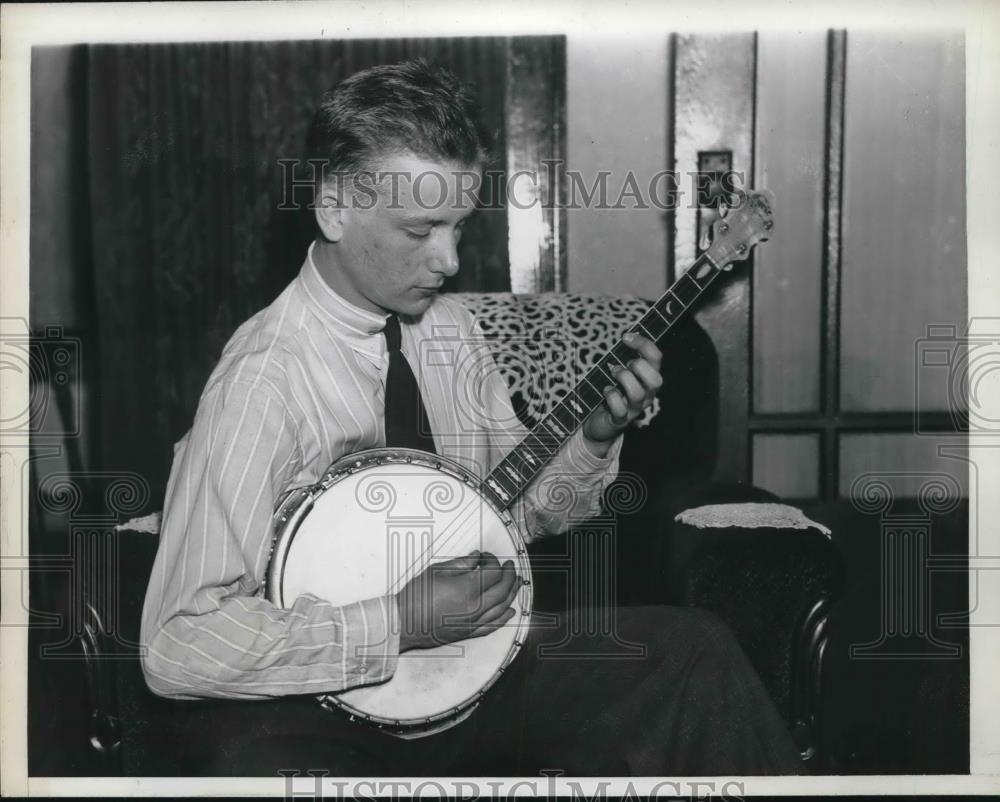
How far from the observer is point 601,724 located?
158 cm

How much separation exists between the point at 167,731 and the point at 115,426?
0.57 metres

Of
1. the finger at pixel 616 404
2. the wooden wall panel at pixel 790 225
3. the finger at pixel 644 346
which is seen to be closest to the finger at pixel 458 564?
the finger at pixel 616 404

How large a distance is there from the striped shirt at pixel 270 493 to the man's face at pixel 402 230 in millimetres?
53

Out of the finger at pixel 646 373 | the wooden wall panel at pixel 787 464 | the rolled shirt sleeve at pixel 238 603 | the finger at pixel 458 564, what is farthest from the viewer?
the wooden wall panel at pixel 787 464

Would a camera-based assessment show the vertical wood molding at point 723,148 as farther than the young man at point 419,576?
Yes

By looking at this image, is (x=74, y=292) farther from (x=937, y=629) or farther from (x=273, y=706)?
(x=937, y=629)

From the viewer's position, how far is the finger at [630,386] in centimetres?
154

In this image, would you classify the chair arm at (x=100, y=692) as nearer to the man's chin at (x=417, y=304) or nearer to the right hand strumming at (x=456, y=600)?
the right hand strumming at (x=456, y=600)

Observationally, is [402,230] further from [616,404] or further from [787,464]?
[787,464]

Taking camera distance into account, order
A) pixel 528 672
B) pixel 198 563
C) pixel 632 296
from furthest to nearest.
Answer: pixel 632 296 < pixel 528 672 < pixel 198 563

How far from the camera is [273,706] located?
4.72ft

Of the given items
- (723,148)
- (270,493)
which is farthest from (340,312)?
(723,148)

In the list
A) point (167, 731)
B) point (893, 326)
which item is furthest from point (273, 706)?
point (893, 326)

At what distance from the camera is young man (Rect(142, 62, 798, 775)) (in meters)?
1.36
